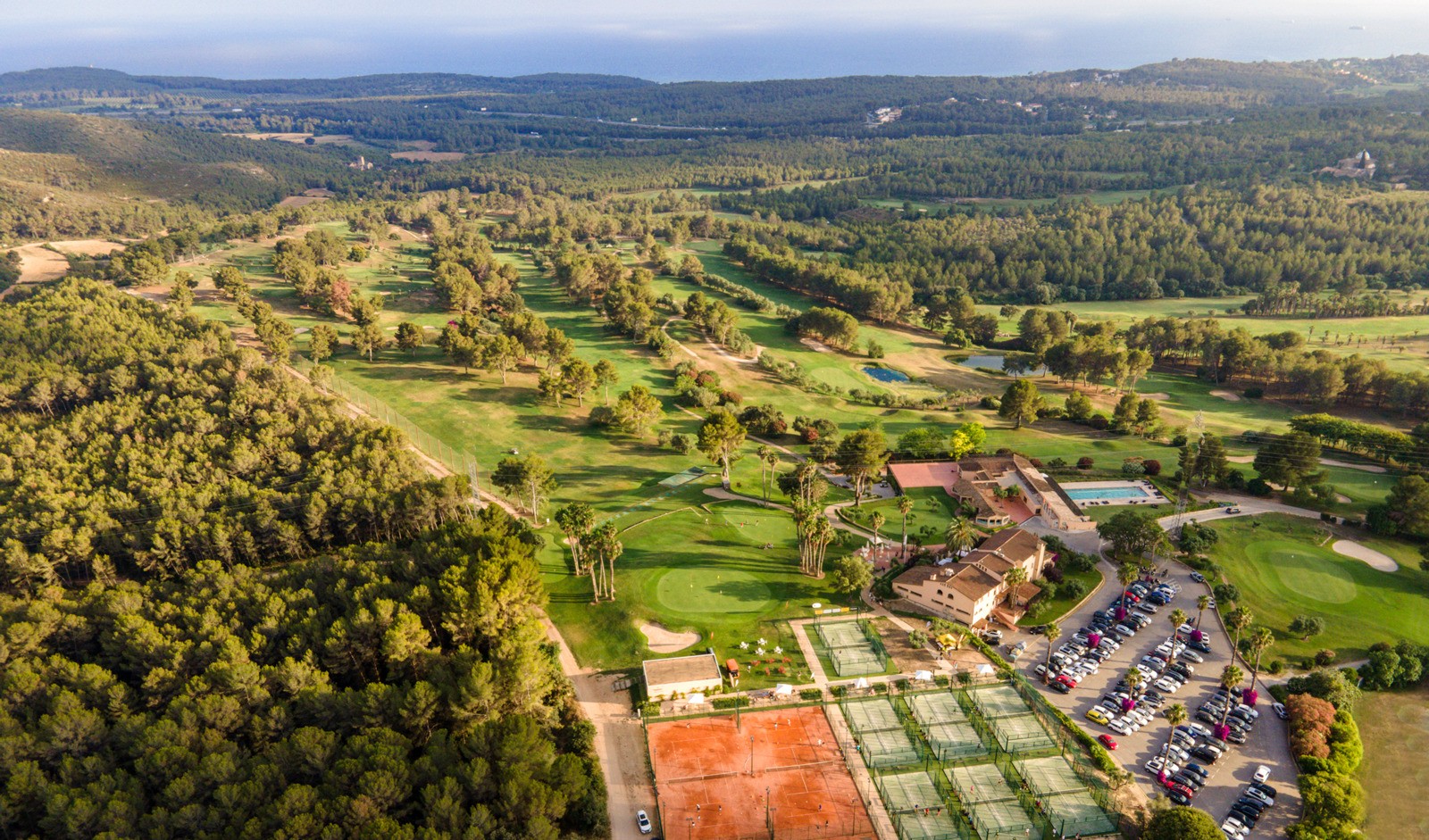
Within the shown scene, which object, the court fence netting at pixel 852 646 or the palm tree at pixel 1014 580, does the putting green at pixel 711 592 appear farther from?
the palm tree at pixel 1014 580

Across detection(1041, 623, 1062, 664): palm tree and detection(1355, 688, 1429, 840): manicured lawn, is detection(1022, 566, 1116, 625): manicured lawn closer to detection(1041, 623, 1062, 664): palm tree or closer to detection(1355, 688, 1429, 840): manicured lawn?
detection(1041, 623, 1062, 664): palm tree

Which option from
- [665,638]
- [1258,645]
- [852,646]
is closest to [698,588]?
[665,638]

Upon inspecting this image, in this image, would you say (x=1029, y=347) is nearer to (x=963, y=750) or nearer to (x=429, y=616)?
(x=963, y=750)

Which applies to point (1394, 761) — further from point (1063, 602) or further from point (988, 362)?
point (988, 362)

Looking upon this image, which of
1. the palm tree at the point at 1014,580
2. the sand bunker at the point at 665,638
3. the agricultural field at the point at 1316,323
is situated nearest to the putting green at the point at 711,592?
the sand bunker at the point at 665,638

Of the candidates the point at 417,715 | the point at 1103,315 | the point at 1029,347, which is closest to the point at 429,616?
the point at 417,715
